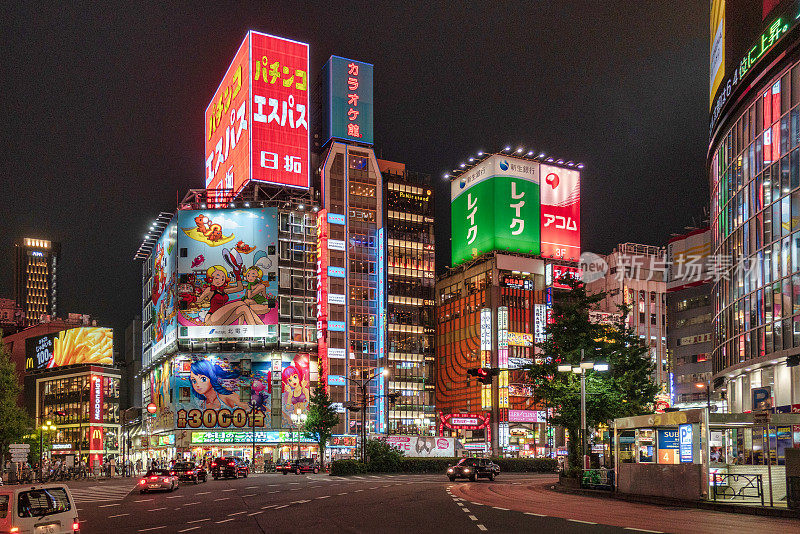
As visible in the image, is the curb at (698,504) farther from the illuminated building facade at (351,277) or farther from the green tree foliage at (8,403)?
the illuminated building facade at (351,277)

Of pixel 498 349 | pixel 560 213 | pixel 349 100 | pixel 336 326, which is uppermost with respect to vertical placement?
pixel 349 100

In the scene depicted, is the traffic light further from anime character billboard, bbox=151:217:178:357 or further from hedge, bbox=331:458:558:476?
anime character billboard, bbox=151:217:178:357

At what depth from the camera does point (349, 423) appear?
128 meters

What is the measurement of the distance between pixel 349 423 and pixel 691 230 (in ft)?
241

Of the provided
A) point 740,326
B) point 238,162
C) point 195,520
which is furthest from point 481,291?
point 195,520

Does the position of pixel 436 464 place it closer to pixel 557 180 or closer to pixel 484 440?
pixel 484 440

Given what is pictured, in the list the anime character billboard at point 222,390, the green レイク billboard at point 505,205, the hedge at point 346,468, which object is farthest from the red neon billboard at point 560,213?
the hedge at point 346,468

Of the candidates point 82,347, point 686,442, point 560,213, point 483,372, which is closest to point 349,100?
point 560,213

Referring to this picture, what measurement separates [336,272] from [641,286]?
6829 cm

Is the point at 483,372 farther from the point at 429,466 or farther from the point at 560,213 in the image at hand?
the point at 560,213

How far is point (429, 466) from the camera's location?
71.8m

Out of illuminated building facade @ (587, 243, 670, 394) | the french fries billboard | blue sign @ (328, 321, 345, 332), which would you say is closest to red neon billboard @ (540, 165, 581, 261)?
illuminated building facade @ (587, 243, 670, 394)

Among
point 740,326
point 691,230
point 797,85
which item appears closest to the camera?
point 797,85

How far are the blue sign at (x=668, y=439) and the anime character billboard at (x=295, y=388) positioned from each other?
8861 centimetres
